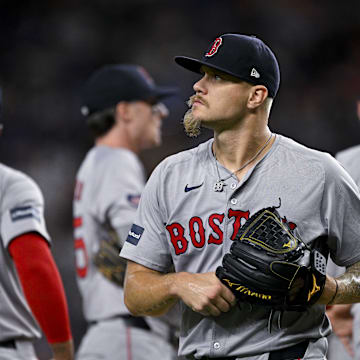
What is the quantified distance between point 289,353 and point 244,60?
3.13 ft

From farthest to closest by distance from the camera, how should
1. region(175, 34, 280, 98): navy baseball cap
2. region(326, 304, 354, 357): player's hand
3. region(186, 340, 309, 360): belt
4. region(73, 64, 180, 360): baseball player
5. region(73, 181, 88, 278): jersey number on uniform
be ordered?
region(73, 181, 88, 278): jersey number on uniform, region(73, 64, 180, 360): baseball player, region(326, 304, 354, 357): player's hand, region(175, 34, 280, 98): navy baseball cap, region(186, 340, 309, 360): belt

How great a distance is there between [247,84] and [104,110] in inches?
91.2

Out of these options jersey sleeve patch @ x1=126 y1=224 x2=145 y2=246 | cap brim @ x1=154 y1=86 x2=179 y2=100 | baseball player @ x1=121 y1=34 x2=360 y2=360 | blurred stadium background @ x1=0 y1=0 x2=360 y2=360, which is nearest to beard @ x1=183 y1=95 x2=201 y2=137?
baseball player @ x1=121 y1=34 x2=360 y2=360

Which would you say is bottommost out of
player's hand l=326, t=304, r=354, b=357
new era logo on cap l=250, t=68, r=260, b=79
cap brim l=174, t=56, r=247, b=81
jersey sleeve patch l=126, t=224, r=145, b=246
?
player's hand l=326, t=304, r=354, b=357

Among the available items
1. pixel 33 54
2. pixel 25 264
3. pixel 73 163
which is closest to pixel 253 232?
pixel 25 264

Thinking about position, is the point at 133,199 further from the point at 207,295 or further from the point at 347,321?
the point at 207,295

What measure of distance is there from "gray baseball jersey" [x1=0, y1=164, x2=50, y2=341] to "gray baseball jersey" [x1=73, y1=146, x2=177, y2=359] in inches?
32.5

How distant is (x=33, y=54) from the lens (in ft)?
28.5

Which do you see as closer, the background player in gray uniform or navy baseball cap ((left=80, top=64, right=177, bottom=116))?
the background player in gray uniform

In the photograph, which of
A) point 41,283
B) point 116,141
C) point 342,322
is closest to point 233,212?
point 41,283

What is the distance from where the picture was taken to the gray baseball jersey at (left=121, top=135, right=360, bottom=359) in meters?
2.40

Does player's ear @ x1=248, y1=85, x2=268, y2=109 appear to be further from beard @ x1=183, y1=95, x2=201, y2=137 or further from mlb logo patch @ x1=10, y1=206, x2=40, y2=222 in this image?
mlb logo patch @ x1=10, y1=206, x2=40, y2=222

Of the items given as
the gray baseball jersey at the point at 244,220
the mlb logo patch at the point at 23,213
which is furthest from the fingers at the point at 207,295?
the mlb logo patch at the point at 23,213

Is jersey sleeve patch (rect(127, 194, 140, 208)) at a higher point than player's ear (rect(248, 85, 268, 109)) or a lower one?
lower
